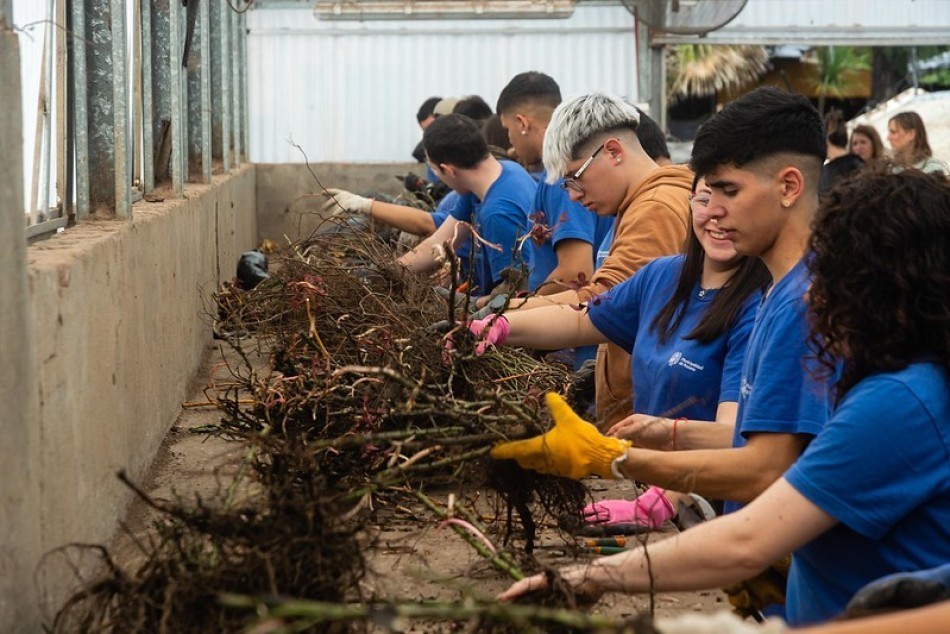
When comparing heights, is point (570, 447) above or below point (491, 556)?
above

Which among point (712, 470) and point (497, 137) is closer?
point (712, 470)

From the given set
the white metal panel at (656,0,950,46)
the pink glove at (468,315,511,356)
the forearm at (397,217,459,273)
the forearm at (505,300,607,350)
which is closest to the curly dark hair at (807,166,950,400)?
the forearm at (505,300,607,350)

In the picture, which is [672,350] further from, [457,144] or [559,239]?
[457,144]

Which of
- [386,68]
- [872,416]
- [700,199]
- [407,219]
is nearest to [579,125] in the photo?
[700,199]

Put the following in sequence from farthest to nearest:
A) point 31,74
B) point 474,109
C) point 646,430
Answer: point 474,109
point 31,74
point 646,430

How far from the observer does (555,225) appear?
5574 mm

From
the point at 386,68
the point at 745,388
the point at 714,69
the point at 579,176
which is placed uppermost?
the point at 714,69

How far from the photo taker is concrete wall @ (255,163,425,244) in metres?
13.2

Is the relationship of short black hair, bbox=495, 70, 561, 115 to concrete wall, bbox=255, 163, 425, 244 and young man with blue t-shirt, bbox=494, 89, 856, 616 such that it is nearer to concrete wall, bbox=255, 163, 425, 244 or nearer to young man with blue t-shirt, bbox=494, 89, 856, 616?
young man with blue t-shirt, bbox=494, 89, 856, 616

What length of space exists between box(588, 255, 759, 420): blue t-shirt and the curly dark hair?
973mm

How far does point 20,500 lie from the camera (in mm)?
2711

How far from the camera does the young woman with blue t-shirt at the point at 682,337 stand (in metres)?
3.36

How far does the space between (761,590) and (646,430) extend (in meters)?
0.52

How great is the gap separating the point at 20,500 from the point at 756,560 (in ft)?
4.81
